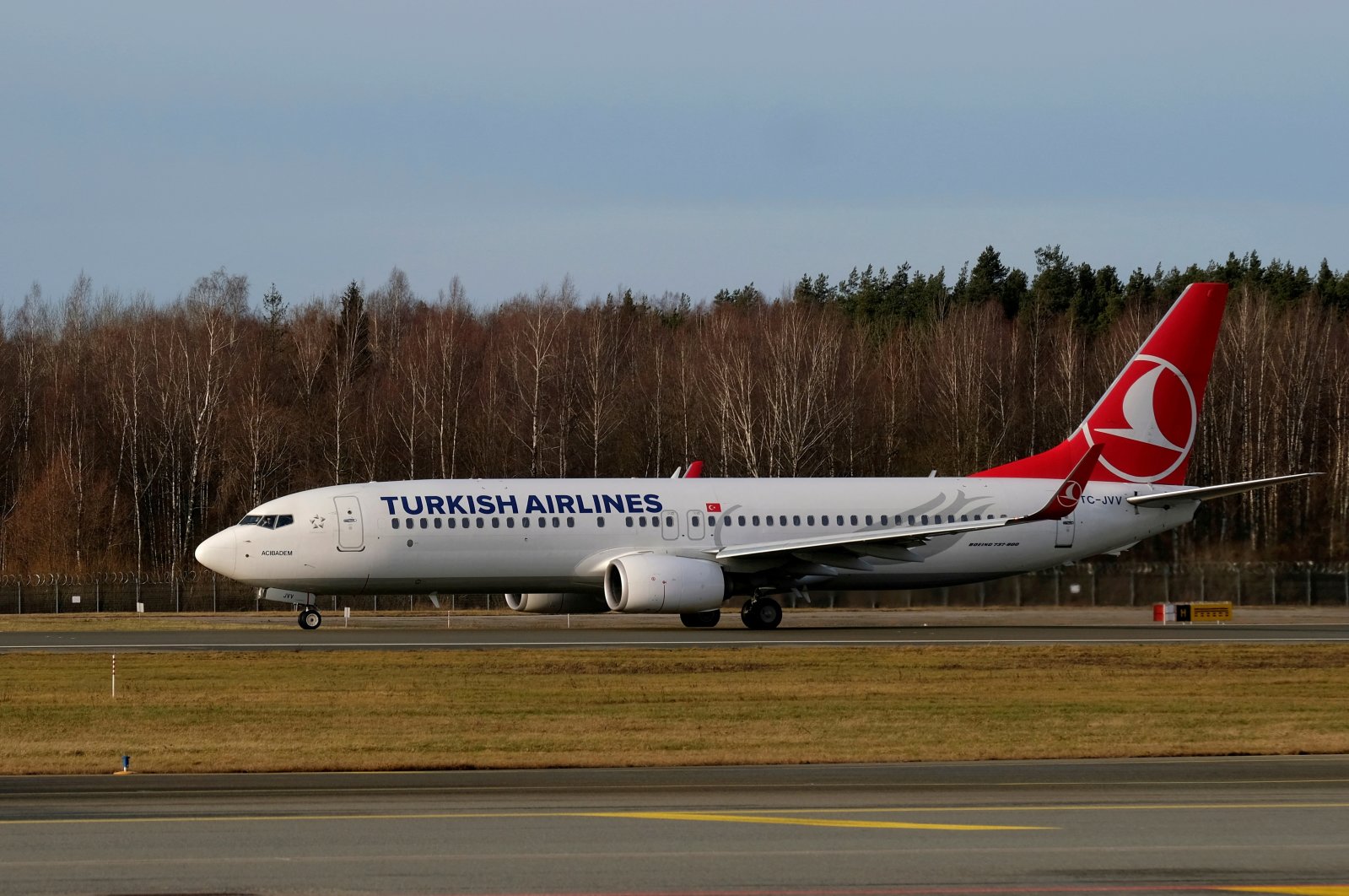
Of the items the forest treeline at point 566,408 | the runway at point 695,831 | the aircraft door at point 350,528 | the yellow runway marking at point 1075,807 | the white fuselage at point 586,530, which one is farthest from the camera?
the forest treeline at point 566,408

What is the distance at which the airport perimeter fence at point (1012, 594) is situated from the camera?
53719 millimetres

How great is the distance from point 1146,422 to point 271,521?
2254 centimetres

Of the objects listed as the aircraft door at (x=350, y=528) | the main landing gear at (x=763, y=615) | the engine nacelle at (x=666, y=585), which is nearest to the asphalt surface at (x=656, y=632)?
the main landing gear at (x=763, y=615)

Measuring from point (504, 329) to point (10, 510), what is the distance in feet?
86.5

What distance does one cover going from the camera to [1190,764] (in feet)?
58.0

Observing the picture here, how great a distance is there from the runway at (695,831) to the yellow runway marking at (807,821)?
0.13 ft

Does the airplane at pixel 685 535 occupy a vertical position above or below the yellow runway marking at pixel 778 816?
above

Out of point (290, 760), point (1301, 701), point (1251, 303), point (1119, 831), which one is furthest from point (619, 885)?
point (1251, 303)

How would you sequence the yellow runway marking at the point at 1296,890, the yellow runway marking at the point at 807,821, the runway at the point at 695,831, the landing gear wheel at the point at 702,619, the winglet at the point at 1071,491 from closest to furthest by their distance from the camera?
the yellow runway marking at the point at 1296,890 < the runway at the point at 695,831 < the yellow runway marking at the point at 807,821 < the winglet at the point at 1071,491 < the landing gear wheel at the point at 702,619

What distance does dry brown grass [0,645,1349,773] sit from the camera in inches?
750

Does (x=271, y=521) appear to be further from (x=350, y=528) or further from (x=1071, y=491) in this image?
(x=1071, y=491)

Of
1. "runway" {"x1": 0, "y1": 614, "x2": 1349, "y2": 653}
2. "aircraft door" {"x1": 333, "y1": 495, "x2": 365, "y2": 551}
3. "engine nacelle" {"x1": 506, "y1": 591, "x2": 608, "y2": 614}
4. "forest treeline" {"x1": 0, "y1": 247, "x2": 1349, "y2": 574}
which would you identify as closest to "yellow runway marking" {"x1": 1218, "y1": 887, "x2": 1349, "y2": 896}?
"runway" {"x1": 0, "y1": 614, "x2": 1349, "y2": 653}

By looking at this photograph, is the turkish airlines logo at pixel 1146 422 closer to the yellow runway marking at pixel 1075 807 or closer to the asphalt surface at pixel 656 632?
the asphalt surface at pixel 656 632

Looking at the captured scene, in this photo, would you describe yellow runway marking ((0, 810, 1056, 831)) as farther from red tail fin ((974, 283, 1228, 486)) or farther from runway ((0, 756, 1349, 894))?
red tail fin ((974, 283, 1228, 486))
